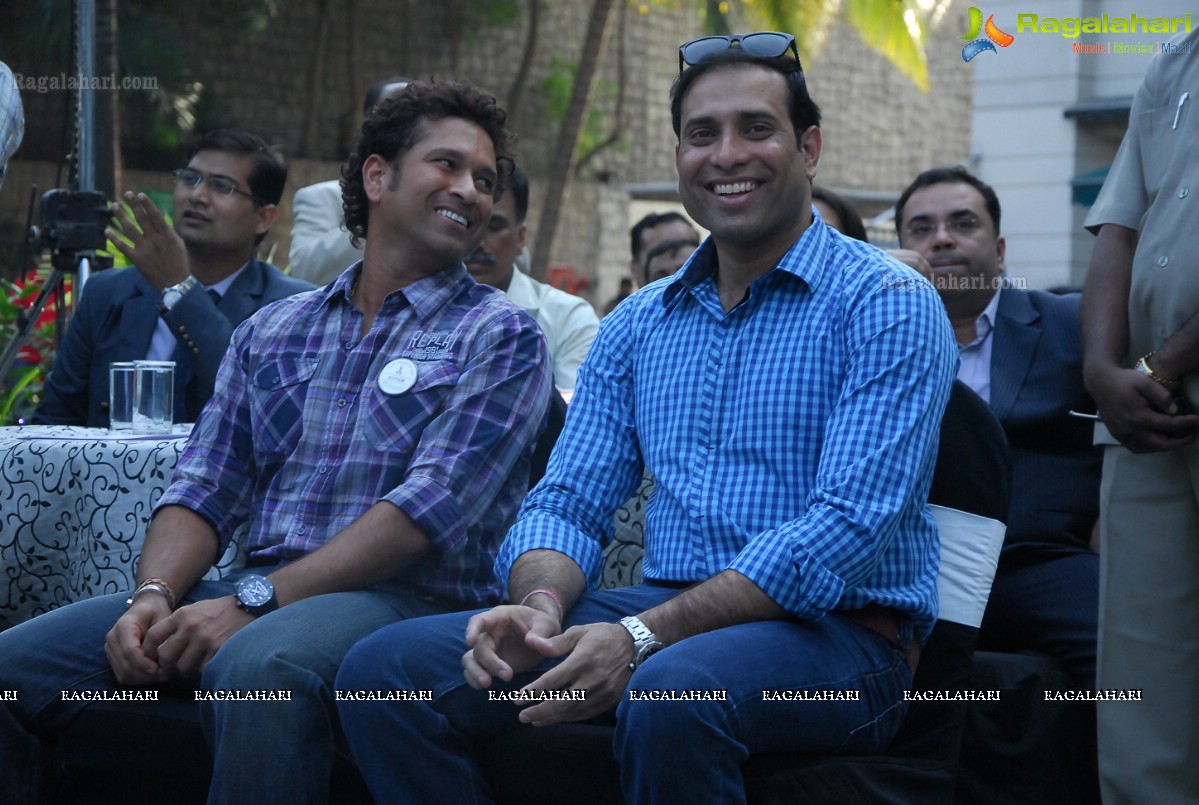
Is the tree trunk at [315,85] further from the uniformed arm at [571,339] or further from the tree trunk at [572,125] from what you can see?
the uniformed arm at [571,339]

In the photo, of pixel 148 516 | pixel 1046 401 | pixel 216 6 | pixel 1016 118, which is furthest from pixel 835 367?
pixel 216 6

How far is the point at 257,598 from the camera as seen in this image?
2.82 metres

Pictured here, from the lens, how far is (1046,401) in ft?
12.0

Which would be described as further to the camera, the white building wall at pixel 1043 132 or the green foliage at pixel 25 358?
the white building wall at pixel 1043 132

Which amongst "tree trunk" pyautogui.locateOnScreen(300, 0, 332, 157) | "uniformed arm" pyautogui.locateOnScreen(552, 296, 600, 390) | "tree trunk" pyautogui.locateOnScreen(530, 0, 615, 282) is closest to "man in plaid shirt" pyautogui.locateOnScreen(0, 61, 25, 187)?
"uniformed arm" pyautogui.locateOnScreen(552, 296, 600, 390)

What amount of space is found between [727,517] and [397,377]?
2.85 feet

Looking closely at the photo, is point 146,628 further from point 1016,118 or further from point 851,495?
point 1016,118

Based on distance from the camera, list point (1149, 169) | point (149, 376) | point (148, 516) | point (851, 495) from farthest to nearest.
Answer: point (149, 376), point (148, 516), point (1149, 169), point (851, 495)

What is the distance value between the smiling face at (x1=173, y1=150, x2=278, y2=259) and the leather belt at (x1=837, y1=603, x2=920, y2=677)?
2908mm

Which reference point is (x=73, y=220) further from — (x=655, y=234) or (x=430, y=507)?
(x=655, y=234)

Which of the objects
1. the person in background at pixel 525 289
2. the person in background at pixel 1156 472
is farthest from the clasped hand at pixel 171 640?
the person in background at pixel 525 289

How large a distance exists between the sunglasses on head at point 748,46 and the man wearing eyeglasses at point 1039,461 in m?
1.27

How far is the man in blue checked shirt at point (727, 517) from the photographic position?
232cm

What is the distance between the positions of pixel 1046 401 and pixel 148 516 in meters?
2.40
